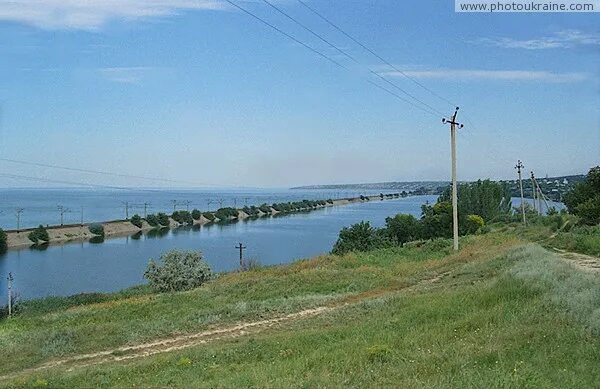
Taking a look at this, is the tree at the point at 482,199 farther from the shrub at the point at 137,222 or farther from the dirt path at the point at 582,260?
the shrub at the point at 137,222

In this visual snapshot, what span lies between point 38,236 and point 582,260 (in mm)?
93777

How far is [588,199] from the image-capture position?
35.6m

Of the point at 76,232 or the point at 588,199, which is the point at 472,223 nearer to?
the point at 588,199

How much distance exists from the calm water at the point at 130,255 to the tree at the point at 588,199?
37.8 metres

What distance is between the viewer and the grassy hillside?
7.85 meters

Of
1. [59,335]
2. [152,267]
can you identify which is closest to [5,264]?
[152,267]

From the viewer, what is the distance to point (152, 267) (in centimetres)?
3353

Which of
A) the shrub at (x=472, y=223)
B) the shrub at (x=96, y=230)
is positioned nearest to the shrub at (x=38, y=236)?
the shrub at (x=96, y=230)

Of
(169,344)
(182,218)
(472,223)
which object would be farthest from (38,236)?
(169,344)

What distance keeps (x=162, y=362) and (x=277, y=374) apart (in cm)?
332

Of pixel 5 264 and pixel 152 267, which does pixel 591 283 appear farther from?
pixel 5 264

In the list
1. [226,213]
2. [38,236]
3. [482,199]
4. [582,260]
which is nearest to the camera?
[582,260]

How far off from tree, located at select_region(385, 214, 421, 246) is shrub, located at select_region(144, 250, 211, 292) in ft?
101

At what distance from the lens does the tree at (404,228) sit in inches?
2424
